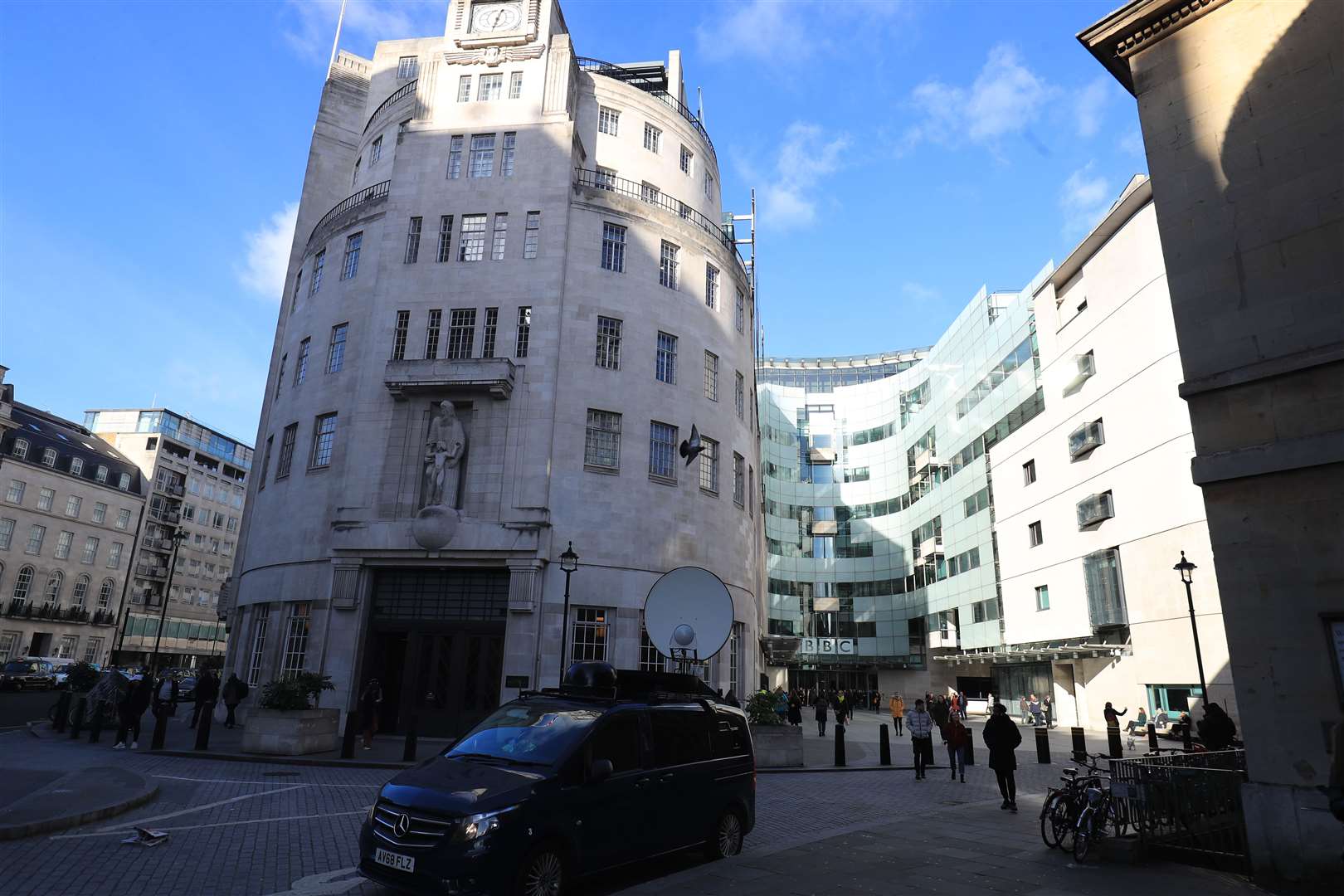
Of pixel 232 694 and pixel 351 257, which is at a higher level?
pixel 351 257

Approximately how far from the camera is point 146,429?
91.8 metres

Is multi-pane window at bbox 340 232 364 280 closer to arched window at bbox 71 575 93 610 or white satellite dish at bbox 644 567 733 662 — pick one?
white satellite dish at bbox 644 567 733 662

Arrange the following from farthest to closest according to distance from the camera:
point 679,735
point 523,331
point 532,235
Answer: point 532,235
point 523,331
point 679,735

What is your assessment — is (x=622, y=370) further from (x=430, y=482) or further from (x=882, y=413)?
(x=882, y=413)

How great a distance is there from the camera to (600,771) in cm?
779

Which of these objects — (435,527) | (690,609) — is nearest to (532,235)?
(435,527)

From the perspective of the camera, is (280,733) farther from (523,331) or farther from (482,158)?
(482,158)

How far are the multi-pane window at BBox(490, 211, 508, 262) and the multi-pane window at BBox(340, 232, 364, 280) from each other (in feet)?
18.8

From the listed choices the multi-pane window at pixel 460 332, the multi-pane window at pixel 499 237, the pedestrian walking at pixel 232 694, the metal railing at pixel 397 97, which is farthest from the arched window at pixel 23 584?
the multi-pane window at pixel 499 237

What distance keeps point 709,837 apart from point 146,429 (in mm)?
103316

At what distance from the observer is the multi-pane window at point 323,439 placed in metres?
28.5

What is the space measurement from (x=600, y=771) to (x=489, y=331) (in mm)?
22894

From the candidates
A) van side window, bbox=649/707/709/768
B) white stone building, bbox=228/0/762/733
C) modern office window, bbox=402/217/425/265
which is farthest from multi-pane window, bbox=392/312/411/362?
van side window, bbox=649/707/709/768

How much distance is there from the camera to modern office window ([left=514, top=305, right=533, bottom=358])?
2805 cm
